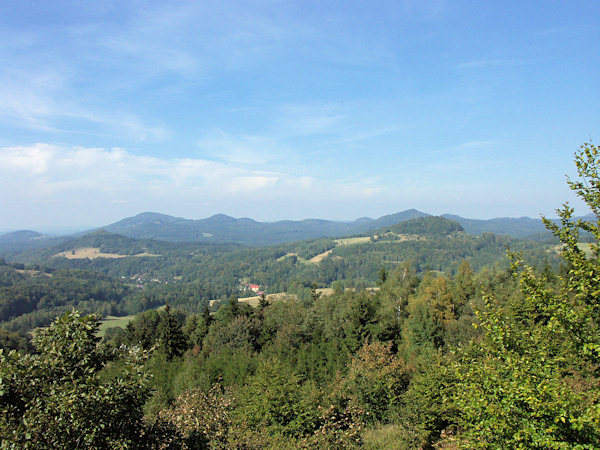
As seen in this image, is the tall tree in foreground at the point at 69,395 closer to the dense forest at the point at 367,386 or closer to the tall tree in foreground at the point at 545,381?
the dense forest at the point at 367,386

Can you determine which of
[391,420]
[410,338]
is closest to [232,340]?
[410,338]

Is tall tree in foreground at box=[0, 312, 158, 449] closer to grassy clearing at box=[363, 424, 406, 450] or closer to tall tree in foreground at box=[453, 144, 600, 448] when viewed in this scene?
tall tree in foreground at box=[453, 144, 600, 448]

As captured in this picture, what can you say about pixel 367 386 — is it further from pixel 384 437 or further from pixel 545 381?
pixel 545 381

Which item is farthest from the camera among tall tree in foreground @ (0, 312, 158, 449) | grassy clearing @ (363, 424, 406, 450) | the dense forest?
grassy clearing @ (363, 424, 406, 450)

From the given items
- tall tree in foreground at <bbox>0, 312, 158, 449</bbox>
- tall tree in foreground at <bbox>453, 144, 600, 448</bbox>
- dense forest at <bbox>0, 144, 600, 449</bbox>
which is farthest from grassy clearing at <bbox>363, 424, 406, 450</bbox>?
tall tree in foreground at <bbox>0, 312, 158, 449</bbox>

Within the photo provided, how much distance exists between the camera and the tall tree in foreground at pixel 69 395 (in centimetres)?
640

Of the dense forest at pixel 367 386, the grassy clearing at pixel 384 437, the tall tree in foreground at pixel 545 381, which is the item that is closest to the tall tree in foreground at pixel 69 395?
the dense forest at pixel 367 386

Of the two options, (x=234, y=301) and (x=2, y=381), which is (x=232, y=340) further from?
(x=2, y=381)

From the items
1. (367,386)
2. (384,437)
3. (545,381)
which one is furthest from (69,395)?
(367,386)

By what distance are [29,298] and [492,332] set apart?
206 m

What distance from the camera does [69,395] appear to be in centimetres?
670

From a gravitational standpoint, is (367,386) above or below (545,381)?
below

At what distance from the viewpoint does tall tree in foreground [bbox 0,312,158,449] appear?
21.0 ft

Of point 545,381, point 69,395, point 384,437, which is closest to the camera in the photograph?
point 69,395
